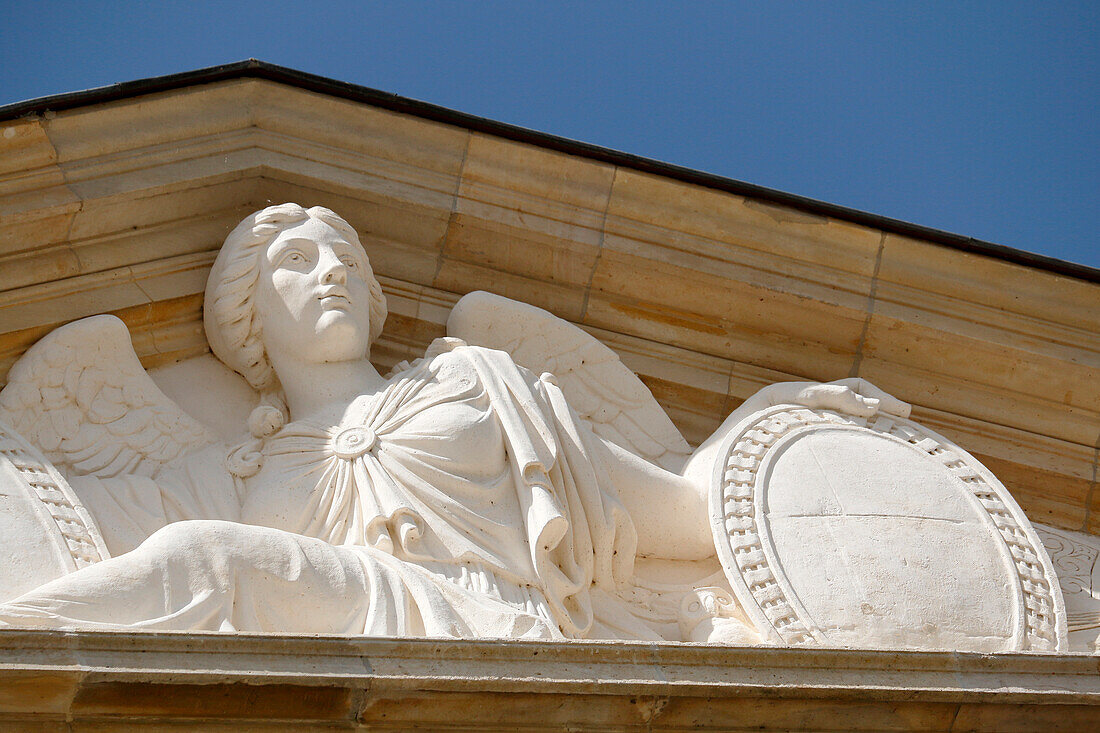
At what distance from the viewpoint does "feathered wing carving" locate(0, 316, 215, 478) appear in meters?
5.77

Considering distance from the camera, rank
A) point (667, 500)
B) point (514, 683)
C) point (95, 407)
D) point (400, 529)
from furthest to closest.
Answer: point (667, 500), point (95, 407), point (400, 529), point (514, 683)

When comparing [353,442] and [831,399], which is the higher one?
[831,399]

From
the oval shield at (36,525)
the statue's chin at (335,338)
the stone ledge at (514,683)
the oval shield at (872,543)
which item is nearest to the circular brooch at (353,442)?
the statue's chin at (335,338)

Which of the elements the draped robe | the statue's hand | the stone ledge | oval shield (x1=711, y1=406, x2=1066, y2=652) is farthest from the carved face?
the stone ledge

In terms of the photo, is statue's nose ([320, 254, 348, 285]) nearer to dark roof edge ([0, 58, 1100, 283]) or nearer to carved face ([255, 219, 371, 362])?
carved face ([255, 219, 371, 362])

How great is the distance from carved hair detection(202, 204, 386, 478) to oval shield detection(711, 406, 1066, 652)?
1.57 meters

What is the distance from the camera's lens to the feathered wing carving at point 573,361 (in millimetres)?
6480

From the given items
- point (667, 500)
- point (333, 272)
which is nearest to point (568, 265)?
point (333, 272)

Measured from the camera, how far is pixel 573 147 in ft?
22.2

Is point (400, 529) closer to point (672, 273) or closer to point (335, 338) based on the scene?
point (335, 338)

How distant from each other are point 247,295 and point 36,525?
1305 millimetres

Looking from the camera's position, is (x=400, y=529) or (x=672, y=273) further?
(x=672, y=273)

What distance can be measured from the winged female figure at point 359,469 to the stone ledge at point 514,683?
0.45 metres

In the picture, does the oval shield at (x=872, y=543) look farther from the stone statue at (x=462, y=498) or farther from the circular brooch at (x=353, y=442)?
the circular brooch at (x=353, y=442)
